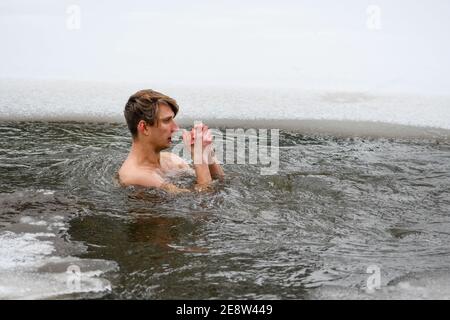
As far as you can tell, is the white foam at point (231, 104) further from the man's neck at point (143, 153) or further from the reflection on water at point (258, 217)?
the man's neck at point (143, 153)

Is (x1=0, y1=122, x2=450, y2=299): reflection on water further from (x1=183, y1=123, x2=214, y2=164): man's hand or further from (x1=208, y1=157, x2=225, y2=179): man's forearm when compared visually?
(x1=183, y1=123, x2=214, y2=164): man's hand

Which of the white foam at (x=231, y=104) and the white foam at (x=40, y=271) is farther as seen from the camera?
the white foam at (x=231, y=104)

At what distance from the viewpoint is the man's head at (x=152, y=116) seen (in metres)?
3.92

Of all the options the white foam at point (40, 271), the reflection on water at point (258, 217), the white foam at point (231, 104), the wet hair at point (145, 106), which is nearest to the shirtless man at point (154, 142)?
the wet hair at point (145, 106)

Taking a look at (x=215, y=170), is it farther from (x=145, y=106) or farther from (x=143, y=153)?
(x=145, y=106)

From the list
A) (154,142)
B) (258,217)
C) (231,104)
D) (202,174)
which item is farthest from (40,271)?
(231,104)

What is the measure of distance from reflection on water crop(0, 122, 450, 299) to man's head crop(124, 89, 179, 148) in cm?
41

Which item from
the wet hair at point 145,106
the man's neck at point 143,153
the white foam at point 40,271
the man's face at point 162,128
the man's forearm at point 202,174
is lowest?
the white foam at point 40,271

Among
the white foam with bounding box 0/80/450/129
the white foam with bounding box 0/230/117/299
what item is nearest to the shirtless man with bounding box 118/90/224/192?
the white foam with bounding box 0/230/117/299

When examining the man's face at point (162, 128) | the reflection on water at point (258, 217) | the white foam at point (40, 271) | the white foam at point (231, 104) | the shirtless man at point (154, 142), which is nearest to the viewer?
the white foam at point (40, 271)

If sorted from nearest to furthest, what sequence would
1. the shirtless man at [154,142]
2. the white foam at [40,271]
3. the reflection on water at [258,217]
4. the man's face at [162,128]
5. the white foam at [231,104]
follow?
the white foam at [40,271]
the reflection on water at [258,217]
the shirtless man at [154,142]
the man's face at [162,128]
the white foam at [231,104]

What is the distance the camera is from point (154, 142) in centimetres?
399

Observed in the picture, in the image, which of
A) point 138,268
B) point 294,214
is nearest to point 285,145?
point 294,214
